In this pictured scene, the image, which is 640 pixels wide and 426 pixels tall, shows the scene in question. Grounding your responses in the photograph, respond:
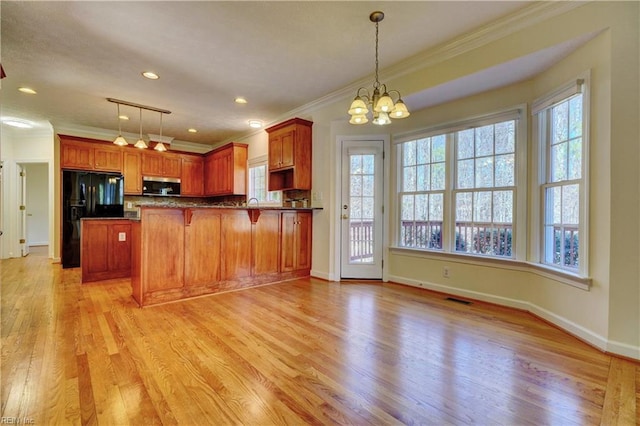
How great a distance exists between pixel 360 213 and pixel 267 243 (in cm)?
150

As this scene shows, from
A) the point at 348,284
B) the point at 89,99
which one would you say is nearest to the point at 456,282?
the point at 348,284

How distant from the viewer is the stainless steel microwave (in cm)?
651

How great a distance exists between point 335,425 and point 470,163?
10.8 feet

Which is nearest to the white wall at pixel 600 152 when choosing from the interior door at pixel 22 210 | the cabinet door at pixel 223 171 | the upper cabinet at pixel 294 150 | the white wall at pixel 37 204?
the upper cabinet at pixel 294 150

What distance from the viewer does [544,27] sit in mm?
2453

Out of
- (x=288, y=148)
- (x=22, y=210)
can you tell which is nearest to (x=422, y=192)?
(x=288, y=148)

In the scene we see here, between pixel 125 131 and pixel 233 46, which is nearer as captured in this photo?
pixel 233 46

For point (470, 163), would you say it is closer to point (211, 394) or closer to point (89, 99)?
point (211, 394)

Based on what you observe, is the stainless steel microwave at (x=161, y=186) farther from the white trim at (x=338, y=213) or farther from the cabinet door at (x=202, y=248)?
the white trim at (x=338, y=213)

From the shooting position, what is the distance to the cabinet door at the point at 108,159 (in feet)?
19.2

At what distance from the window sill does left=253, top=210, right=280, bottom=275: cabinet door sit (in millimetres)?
1757

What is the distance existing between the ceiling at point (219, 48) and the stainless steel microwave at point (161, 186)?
2105mm

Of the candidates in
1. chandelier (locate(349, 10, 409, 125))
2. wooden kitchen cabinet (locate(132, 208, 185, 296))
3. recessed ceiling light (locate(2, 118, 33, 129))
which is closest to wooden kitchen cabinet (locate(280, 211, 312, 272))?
wooden kitchen cabinet (locate(132, 208, 185, 296))

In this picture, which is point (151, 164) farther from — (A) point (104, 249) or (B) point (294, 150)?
(B) point (294, 150)
